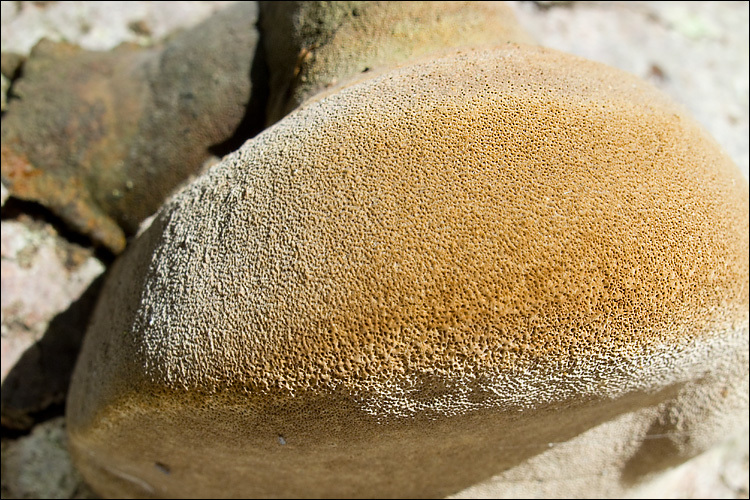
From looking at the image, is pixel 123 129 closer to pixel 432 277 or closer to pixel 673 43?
pixel 432 277

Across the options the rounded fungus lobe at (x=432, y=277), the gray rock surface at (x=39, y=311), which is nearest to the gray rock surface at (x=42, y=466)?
the gray rock surface at (x=39, y=311)

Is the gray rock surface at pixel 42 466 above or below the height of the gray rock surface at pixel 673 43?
below

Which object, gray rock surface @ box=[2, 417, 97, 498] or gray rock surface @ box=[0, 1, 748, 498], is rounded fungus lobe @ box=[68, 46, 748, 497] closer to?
gray rock surface @ box=[2, 417, 97, 498]

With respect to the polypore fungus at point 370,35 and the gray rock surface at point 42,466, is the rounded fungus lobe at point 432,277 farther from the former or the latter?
the gray rock surface at point 42,466

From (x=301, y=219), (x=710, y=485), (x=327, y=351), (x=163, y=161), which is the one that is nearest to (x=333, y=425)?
(x=327, y=351)

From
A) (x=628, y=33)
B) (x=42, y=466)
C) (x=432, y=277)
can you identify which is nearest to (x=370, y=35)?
(x=432, y=277)
